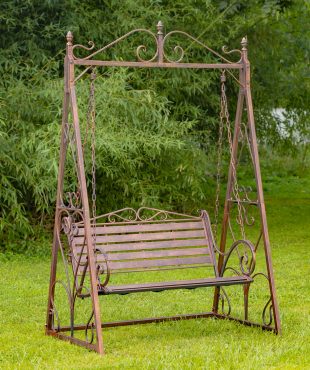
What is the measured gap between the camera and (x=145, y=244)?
6.50 meters

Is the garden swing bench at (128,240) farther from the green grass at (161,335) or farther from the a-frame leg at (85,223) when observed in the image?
the green grass at (161,335)

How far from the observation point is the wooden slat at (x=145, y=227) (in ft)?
21.0

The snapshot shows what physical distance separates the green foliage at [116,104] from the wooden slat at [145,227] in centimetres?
322

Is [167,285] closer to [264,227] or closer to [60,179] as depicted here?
[264,227]

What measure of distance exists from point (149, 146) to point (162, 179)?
0.82 meters

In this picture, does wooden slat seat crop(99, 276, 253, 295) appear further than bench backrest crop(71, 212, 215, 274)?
No

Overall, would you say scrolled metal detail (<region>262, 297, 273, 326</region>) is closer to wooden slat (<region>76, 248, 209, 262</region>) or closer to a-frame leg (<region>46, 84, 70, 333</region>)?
wooden slat (<region>76, 248, 209, 262</region>)

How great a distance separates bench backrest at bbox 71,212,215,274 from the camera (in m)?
6.33

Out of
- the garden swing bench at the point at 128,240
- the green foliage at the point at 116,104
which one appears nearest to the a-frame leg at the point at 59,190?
the garden swing bench at the point at 128,240

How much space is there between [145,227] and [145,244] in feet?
0.43

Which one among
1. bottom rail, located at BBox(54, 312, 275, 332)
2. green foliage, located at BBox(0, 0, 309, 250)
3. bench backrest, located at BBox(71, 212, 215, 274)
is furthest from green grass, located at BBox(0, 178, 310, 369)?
green foliage, located at BBox(0, 0, 309, 250)

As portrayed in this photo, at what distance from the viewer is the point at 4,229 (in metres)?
10.5

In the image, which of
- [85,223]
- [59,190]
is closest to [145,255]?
[59,190]

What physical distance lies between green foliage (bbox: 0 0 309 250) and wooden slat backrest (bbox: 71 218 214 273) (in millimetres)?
3253
